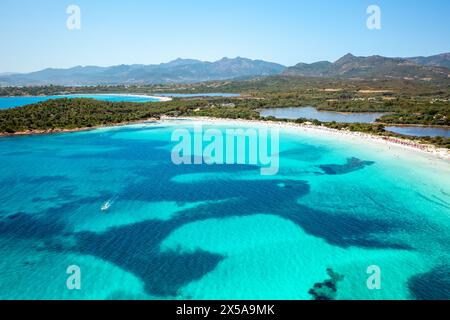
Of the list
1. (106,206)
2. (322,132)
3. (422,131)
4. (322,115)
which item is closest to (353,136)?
(322,132)

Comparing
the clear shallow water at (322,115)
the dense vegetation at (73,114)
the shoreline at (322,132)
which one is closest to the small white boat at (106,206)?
the shoreline at (322,132)

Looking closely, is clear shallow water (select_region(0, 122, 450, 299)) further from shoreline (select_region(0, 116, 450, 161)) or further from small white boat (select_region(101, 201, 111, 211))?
shoreline (select_region(0, 116, 450, 161))

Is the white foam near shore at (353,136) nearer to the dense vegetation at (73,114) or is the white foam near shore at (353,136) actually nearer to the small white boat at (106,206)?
the dense vegetation at (73,114)

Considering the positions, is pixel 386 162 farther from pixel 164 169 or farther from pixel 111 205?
pixel 111 205

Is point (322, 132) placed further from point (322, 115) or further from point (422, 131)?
point (322, 115)

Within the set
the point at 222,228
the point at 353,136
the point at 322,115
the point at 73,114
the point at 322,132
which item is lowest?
the point at 222,228

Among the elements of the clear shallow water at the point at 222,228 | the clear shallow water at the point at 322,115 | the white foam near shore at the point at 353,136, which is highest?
the clear shallow water at the point at 322,115
